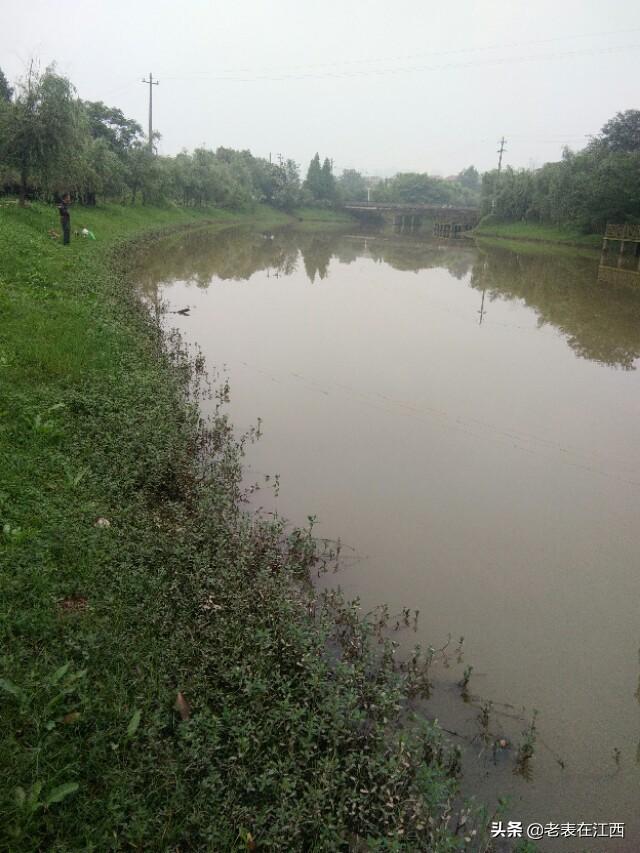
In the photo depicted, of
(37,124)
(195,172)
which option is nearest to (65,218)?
(37,124)

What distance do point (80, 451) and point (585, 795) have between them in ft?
17.3

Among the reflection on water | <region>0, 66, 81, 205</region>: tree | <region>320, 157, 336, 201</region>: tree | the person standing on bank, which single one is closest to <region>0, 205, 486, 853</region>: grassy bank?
the reflection on water

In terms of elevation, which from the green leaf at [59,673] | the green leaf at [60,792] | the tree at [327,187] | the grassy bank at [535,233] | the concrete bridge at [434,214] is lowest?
the green leaf at [60,792]

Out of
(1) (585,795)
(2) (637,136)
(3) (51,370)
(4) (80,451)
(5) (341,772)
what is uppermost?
(2) (637,136)

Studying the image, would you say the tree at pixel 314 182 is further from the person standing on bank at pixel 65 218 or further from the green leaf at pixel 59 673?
the green leaf at pixel 59 673

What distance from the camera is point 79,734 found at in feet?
10.5

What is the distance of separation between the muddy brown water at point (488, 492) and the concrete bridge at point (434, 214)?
6717 centimetres

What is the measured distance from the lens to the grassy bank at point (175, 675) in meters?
2.91

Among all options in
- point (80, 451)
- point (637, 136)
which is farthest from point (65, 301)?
point (637, 136)

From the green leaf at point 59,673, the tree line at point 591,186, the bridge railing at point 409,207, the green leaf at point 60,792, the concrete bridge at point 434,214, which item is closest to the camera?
the green leaf at point 60,792

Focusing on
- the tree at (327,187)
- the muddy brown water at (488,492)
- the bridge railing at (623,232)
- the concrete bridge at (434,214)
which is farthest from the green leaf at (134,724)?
the tree at (327,187)

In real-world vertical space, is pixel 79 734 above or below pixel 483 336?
below

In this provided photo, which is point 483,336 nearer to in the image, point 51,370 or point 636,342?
point 636,342

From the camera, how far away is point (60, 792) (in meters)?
2.82
